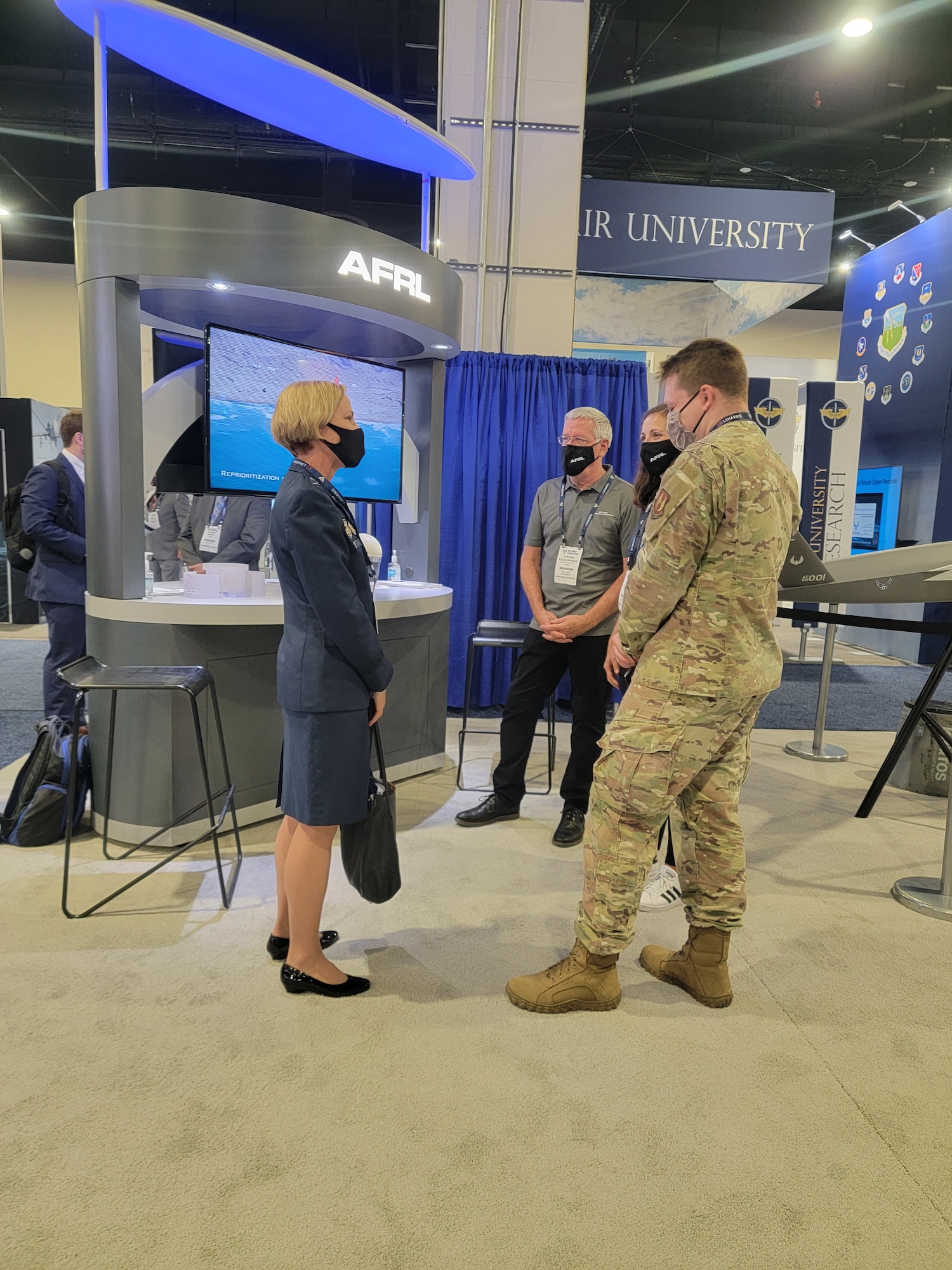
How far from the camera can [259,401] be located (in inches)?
129

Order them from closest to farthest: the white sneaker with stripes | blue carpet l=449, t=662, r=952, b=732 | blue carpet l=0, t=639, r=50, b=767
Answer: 1. the white sneaker with stripes
2. blue carpet l=0, t=639, r=50, b=767
3. blue carpet l=449, t=662, r=952, b=732

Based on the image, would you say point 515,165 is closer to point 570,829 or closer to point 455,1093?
point 570,829

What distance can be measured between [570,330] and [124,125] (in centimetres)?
589

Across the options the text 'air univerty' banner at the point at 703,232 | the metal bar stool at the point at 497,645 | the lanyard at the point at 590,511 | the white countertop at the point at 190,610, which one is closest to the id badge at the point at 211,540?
the white countertop at the point at 190,610

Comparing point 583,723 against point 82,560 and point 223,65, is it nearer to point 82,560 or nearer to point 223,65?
point 82,560

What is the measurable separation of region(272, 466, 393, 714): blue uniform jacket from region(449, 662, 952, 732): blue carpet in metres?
3.24

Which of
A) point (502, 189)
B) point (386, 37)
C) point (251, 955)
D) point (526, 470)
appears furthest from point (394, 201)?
point (251, 955)

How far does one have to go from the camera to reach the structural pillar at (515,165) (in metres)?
5.02

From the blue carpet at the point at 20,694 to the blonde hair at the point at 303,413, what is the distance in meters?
2.74

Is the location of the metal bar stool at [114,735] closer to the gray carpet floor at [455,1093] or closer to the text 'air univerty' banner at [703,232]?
the gray carpet floor at [455,1093]

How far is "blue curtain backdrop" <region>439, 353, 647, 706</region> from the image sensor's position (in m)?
5.08

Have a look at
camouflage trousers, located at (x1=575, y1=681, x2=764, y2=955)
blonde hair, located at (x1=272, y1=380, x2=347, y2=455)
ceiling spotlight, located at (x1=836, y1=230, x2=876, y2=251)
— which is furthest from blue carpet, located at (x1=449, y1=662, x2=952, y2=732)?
ceiling spotlight, located at (x1=836, y1=230, x2=876, y2=251)

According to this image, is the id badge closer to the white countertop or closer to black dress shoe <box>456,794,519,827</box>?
the white countertop

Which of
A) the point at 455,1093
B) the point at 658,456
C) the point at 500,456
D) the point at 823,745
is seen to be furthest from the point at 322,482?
the point at 823,745
